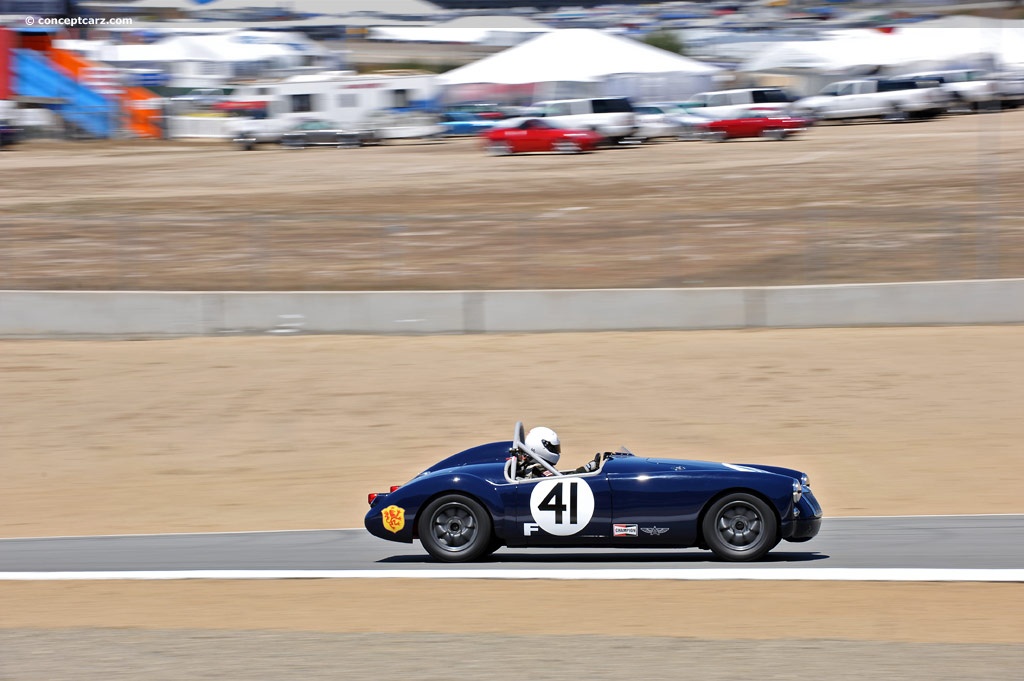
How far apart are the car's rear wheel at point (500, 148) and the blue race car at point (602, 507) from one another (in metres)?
29.6

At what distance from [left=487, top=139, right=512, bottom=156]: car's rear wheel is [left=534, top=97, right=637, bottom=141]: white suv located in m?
1.42

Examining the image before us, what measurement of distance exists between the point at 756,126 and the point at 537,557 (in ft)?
104

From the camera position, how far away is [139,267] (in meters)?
21.8

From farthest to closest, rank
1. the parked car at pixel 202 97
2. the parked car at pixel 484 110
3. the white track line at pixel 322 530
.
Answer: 1. the parked car at pixel 202 97
2. the parked car at pixel 484 110
3. the white track line at pixel 322 530

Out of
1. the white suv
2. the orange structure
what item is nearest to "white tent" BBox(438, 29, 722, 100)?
the white suv

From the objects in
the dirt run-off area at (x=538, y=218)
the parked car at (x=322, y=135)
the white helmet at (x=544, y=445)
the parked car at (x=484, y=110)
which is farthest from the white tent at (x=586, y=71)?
the white helmet at (x=544, y=445)

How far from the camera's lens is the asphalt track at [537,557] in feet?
25.7

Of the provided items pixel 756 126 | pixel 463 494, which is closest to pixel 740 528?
pixel 463 494

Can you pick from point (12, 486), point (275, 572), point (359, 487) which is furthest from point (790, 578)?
point (12, 486)

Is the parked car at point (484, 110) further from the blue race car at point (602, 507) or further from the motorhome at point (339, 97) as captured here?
the blue race car at point (602, 507)

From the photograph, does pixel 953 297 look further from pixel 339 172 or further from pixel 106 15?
pixel 106 15

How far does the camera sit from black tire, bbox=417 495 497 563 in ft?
25.8

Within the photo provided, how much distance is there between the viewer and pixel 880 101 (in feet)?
135

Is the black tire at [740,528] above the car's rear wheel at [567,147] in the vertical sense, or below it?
below
